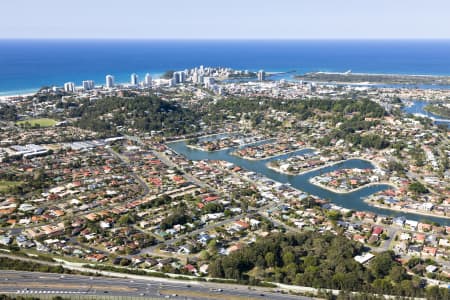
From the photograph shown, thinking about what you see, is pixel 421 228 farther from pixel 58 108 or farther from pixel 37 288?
pixel 58 108

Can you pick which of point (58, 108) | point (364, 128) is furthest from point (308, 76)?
point (58, 108)

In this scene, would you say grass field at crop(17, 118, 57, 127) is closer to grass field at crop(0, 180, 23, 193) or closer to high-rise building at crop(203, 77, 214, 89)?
grass field at crop(0, 180, 23, 193)

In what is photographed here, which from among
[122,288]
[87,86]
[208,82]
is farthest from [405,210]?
[87,86]

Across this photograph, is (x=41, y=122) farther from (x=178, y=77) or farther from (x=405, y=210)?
(x=405, y=210)

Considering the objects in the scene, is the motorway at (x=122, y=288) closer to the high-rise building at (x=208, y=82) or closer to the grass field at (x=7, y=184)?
the grass field at (x=7, y=184)

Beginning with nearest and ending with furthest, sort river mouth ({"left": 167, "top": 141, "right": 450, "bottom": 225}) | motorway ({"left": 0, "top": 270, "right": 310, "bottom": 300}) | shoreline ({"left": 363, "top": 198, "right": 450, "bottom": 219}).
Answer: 1. motorway ({"left": 0, "top": 270, "right": 310, "bottom": 300})
2. shoreline ({"left": 363, "top": 198, "right": 450, "bottom": 219})
3. river mouth ({"left": 167, "top": 141, "right": 450, "bottom": 225})

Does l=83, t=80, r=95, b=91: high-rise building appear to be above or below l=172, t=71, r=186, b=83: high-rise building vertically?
below

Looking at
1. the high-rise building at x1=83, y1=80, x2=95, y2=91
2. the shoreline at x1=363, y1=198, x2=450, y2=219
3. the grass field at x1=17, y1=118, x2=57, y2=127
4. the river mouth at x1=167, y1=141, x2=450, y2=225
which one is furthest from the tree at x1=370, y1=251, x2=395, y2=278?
the high-rise building at x1=83, y1=80, x2=95, y2=91

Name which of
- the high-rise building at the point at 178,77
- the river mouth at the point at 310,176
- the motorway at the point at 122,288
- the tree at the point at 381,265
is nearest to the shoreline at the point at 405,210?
the river mouth at the point at 310,176
